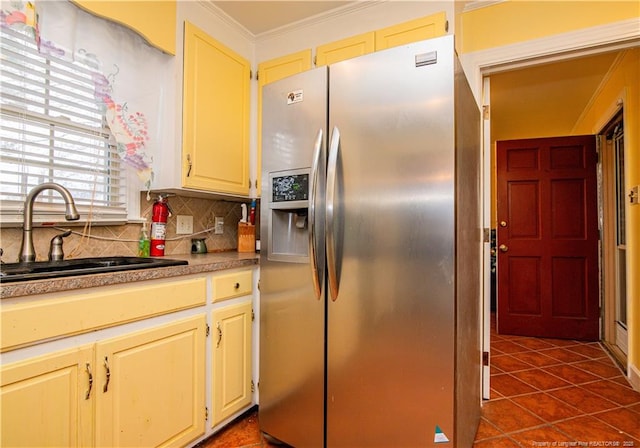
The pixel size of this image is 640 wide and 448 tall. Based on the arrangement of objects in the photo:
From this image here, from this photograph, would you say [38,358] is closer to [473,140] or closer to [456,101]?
[456,101]

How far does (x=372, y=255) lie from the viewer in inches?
51.4

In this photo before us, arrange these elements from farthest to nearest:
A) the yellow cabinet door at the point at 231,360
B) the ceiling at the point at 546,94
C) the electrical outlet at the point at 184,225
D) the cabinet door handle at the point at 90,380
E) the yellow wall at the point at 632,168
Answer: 1. the ceiling at the point at 546,94
2. the yellow wall at the point at 632,168
3. the electrical outlet at the point at 184,225
4. the yellow cabinet door at the point at 231,360
5. the cabinet door handle at the point at 90,380

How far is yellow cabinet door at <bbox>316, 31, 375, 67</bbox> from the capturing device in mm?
1906

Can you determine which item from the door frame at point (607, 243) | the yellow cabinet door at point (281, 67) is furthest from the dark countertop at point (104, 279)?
the door frame at point (607, 243)

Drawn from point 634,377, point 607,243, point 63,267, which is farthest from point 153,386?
point 607,243

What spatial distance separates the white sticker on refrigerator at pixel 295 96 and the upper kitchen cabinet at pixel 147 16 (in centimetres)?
74

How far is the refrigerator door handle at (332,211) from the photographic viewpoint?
1.34 meters

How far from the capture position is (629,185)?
92.7 inches

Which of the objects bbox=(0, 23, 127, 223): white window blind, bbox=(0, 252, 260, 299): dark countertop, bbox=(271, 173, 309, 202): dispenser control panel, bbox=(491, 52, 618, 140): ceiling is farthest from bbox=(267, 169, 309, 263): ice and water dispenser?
bbox=(491, 52, 618, 140): ceiling

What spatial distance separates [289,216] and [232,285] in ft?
1.47

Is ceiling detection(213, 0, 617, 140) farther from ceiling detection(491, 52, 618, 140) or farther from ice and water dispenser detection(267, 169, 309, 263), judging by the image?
ice and water dispenser detection(267, 169, 309, 263)

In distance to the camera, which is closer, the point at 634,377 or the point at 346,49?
the point at 346,49

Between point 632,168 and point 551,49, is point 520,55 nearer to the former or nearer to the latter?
point 551,49

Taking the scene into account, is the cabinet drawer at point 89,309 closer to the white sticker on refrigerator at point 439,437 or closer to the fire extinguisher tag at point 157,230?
the fire extinguisher tag at point 157,230
